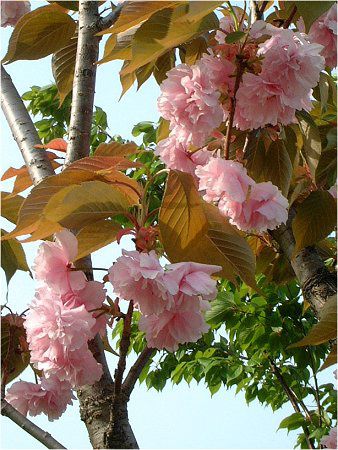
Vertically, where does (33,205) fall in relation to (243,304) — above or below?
below

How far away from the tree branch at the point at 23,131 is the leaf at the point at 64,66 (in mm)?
83

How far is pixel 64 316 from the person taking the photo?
0.73m

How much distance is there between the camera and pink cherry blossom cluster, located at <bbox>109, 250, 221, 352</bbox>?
26.7 inches

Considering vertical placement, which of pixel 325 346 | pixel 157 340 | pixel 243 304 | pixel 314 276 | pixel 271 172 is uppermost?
pixel 243 304

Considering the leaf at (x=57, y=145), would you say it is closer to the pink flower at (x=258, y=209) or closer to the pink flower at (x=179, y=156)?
the pink flower at (x=179, y=156)

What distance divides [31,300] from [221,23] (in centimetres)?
50

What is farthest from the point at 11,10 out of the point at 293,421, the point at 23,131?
the point at 293,421

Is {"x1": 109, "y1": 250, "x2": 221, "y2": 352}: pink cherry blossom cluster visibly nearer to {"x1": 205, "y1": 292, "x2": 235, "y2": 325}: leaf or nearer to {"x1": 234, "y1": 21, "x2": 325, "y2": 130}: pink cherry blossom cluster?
{"x1": 234, "y1": 21, "x2": 325, "y2": 130}: pink cherry blossom cluster

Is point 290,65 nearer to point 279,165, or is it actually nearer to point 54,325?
point 279,165

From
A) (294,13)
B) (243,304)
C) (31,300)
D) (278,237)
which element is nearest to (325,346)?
(243,304)

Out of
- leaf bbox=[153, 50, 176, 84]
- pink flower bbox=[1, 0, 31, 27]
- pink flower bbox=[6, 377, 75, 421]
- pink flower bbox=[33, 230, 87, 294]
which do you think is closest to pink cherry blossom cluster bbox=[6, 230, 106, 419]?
pink flower bbox=[33, 230, 87, 294]

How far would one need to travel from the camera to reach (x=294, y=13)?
972 millimetres

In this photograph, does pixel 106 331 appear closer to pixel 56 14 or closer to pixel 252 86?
pixel 252 86

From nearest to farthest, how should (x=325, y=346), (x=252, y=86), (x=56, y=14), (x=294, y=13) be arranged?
→ (x=252, y=86)
(x=294, y=13)
(x=56, y=14)
(x=325, y=346)
